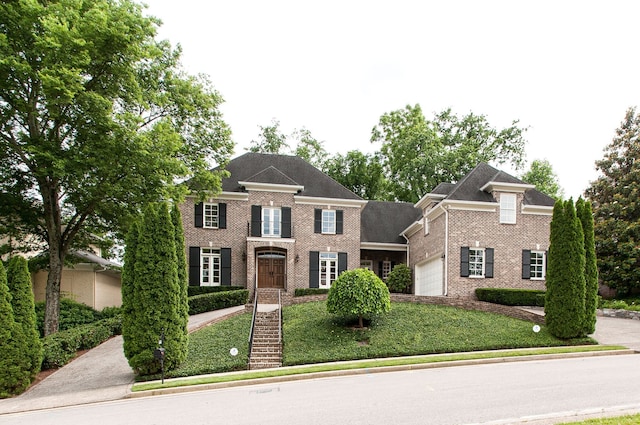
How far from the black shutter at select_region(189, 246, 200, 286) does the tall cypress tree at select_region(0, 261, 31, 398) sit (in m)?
12.3

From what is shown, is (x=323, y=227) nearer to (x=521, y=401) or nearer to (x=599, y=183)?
(x=599, y=183)

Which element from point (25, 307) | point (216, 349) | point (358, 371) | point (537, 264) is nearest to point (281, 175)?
point (216, 349)

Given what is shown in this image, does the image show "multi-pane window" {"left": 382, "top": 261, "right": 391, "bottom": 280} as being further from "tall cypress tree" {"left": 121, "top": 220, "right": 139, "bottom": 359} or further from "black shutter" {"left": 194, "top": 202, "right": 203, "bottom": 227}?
"tall cypress tree" {"left": 121, "top": 220, "right": 139, "bottom": 359}

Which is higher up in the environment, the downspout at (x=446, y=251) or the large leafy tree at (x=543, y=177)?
the large leafy tree at (x=543, y=177)

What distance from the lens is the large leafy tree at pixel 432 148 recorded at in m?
36.2

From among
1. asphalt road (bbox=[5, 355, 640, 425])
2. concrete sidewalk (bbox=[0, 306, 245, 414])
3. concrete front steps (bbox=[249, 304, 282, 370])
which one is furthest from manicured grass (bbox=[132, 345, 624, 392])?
concrete front steps (bbox=[249, 304, 282, 370])

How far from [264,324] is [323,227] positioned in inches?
386

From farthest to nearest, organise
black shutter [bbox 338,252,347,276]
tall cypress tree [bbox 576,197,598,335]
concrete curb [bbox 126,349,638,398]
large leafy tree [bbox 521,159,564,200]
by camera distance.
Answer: large leafy tree [bbox 521,159,564,200]
black shutter [bbox 338,252,347,276]
tall cypress tree [bbox 576,197,598,335]
concrete curb [bbox 126,349,638,398]

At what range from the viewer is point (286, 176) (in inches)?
1038

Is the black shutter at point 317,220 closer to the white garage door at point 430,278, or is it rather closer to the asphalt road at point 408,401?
the white garage door at point 430,278

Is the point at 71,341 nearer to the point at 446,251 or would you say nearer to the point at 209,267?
the point at 209,267

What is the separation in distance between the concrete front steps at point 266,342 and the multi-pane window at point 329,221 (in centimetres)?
802

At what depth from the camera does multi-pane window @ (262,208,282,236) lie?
83.7 ft

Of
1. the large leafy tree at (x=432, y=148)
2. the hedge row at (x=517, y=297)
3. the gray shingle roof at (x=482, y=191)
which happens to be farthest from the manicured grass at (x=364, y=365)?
the large leafy tree at (x=432, y=148)
